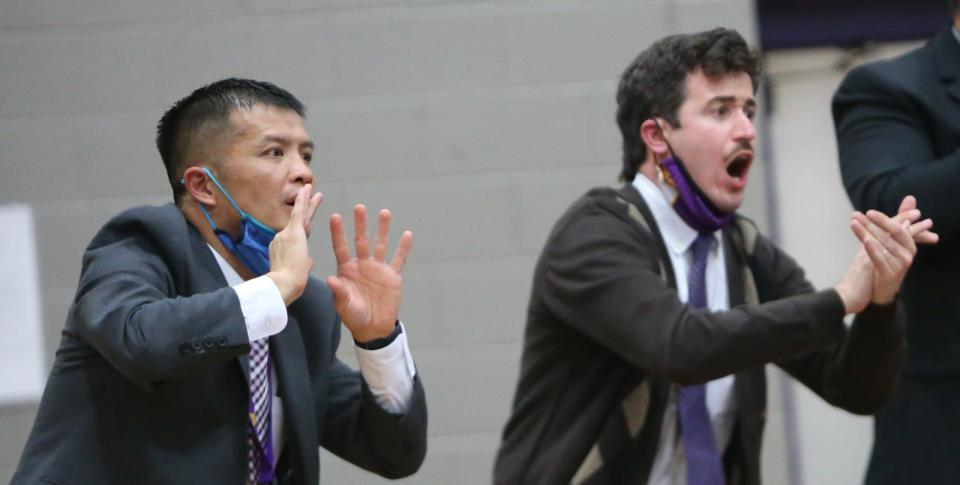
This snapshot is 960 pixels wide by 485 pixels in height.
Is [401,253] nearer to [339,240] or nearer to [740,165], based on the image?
[339,240]

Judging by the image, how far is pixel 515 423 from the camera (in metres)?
2.87

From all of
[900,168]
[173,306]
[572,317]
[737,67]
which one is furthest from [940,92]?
[173,306]

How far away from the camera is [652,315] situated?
8.63ft

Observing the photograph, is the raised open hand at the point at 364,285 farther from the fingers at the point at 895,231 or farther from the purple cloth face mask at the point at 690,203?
the fingers at the point at 895,231

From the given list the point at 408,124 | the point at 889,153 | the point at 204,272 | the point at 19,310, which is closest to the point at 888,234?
the point at 889,153

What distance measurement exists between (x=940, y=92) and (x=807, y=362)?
595mm

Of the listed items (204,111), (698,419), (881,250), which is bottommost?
(698,419)

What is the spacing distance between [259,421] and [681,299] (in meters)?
0.85

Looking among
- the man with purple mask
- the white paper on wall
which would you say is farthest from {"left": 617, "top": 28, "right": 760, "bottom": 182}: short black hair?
the white paper on wall

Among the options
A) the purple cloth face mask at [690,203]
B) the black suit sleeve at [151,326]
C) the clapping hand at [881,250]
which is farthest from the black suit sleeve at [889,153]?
the black suit sleeve at [151,326]

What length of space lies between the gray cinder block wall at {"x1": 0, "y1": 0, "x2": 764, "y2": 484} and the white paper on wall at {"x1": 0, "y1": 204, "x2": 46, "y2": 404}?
32 mm

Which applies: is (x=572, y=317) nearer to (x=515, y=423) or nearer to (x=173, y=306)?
(x=515, y=423)

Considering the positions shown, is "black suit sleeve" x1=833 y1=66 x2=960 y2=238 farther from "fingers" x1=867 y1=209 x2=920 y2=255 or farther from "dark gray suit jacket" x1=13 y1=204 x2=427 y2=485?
"dark gray suit jacket" x1=13 y1=204 x2=427 y2=485

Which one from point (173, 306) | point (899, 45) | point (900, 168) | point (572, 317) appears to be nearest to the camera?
point (173, 306)
